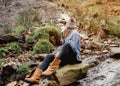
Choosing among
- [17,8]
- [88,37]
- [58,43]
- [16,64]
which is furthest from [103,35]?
[17,8]

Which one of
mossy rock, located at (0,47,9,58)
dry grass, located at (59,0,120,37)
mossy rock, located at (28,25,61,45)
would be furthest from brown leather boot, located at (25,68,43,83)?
dry grass, located at (59,0,120,37)

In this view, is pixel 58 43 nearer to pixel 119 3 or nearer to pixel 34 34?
pixel 34 34

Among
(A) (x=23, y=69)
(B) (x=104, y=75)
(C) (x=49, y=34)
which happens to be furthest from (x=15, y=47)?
(B) (x=104, y=75)

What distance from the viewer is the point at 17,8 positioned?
14422 millimetres

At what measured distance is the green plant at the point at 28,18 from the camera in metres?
11.8

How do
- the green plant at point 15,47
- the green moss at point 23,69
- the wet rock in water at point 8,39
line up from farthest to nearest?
the wet rock in water at point 8,39
the green plant at point 15,47
the green moss at point 23,69

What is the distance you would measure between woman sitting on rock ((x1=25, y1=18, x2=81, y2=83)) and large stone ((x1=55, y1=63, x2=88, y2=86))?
14cm

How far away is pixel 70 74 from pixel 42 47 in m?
2.99

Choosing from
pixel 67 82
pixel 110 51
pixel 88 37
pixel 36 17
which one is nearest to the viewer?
pixel 67 82

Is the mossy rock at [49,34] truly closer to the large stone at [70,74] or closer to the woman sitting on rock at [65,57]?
the woman sitting on rock at [65,57]

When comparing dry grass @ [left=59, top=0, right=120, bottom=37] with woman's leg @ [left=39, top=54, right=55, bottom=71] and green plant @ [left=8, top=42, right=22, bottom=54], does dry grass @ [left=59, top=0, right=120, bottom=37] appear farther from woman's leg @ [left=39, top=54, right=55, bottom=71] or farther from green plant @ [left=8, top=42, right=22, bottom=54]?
woman's leg @ [left=39, top=54, right=55, bottom=71]

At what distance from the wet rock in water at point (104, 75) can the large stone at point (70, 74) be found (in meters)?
0.24

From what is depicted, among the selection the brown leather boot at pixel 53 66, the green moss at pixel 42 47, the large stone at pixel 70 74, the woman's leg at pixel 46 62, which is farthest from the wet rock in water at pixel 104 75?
the green moss at pixel 42 47

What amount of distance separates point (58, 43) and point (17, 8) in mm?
4771
